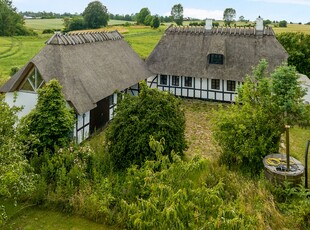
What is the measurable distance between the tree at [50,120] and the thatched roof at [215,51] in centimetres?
1214

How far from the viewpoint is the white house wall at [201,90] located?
950 inches

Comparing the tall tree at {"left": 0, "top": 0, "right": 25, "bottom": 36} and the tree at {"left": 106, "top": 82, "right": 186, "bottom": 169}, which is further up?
the tall tree at {"left": 0, "top": 0, "right": 25, "bottom": 36}

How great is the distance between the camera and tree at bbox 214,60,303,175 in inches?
522

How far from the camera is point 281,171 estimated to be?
12.3 meters

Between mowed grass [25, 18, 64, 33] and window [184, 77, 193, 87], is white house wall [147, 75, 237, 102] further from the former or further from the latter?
mowed grass [25, 18, 64, 33]

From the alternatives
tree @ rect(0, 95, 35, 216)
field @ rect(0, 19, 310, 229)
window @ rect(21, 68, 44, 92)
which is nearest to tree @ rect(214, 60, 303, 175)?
field @ rect(0, 19, 310, 229)

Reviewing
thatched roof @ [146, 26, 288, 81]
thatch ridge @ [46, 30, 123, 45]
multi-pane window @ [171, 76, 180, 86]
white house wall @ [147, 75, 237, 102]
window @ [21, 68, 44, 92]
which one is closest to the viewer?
window @ [21, 68, 44, 92]

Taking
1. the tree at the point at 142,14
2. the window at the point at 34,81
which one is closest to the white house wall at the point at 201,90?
the window at the point at 34,81

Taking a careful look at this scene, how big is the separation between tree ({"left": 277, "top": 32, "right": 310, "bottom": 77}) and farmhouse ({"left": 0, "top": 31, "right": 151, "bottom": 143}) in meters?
15.4

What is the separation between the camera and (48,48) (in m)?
17.6

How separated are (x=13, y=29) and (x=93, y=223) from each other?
5836 cm

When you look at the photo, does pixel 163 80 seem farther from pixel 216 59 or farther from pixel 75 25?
pixel 75 25

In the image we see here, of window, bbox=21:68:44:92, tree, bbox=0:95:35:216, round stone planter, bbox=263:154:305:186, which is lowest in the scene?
round stone planter, bbox=263:154:305:186

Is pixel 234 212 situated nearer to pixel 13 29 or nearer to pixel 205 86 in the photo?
pixel 205 86
